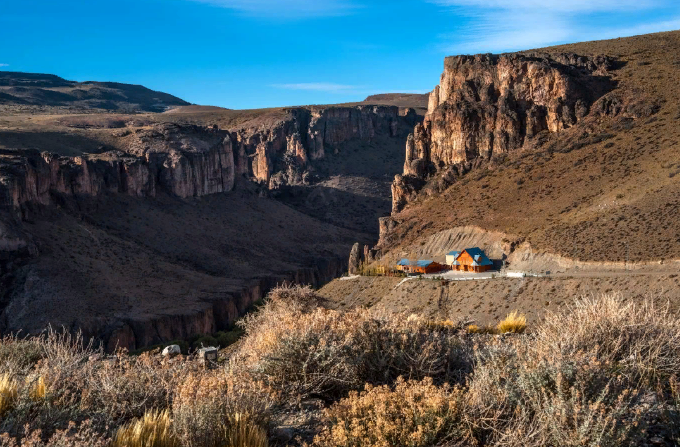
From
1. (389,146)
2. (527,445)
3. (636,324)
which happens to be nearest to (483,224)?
(636,324)

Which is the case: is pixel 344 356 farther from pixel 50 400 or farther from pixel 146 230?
pixel 146 230

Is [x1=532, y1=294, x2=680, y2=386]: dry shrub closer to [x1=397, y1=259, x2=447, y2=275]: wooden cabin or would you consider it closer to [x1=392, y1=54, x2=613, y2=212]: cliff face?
[x1=397, y1=259, x2=447, y2=275]: wooden cabin

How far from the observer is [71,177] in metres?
74.1

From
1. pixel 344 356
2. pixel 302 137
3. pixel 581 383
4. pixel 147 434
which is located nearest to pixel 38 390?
pixel 147 434

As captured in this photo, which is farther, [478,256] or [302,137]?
[302,137]

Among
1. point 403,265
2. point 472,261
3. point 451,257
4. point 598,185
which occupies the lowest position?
point 403,265

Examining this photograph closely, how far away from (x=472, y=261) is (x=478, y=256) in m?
0.64

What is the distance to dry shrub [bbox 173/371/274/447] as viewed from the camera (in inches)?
311

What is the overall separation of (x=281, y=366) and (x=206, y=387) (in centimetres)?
212

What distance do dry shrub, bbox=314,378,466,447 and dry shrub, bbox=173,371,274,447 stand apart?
0.91 m

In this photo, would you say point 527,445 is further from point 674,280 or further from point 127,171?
point 127,171

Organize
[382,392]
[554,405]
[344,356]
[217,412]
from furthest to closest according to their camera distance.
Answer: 1. [344,356]
2. [382,392]
3. [217,412]
4. [554,405]

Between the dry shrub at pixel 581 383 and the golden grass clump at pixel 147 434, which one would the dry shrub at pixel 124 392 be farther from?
the dry shrub at pixel 581 383

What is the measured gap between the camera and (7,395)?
876cm
